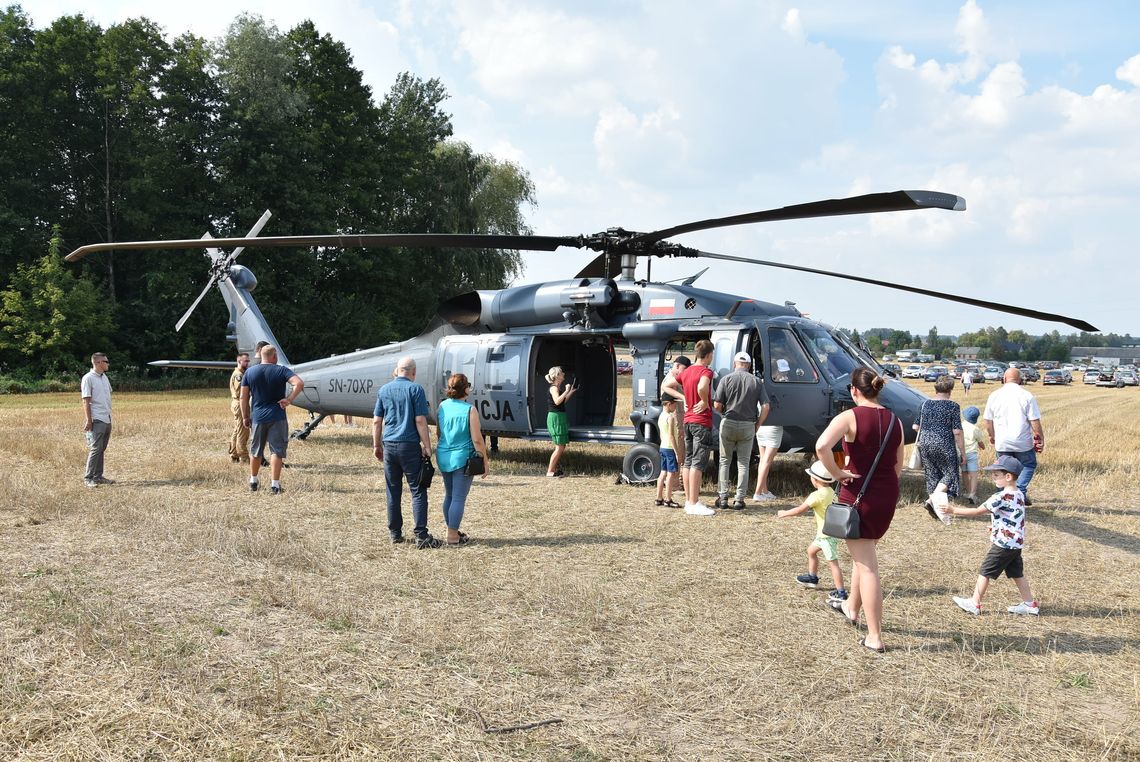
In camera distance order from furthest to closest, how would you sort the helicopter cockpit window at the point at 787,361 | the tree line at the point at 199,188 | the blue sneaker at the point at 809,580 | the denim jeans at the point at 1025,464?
the tree line at the point at 199,188, the helicopter cockpit window at the point at 787,361, the denim jeans at the point at 1025,464, the blue sneaker at the point at 809,580

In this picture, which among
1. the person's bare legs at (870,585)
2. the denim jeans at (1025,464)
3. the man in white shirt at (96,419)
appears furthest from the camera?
the man in white shirt at (96,419)

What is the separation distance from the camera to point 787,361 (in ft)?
30.9

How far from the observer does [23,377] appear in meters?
29.2

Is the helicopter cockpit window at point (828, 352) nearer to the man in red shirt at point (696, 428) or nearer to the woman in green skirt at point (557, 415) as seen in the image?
Answer: the man in red shirt at point (696, 428)

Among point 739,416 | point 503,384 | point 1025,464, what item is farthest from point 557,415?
point 1025,464

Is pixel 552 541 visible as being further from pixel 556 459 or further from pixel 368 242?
pixel 368 242

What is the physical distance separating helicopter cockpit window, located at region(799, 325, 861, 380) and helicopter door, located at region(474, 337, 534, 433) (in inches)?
148

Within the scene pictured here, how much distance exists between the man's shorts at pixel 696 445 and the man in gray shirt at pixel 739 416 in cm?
28

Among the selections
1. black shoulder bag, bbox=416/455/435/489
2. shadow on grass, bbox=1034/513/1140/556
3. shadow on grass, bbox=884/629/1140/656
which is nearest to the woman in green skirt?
black shoulder bag, bbox=416/455/435/489

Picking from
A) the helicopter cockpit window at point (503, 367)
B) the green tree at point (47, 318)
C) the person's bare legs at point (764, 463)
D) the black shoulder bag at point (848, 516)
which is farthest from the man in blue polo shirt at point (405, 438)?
the green tree at point (47, 318)

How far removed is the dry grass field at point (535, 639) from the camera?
346cm

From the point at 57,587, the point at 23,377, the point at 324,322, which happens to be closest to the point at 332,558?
the point at 57,587

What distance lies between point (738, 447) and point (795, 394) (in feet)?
3.78

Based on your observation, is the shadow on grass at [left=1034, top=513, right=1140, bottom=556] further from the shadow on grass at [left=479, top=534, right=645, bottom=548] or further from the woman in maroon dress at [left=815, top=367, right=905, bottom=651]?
the shadow on grass at [left=479, top=534, right=645, bottom=548]
